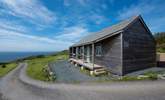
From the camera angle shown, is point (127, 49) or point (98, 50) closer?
point (127, 49)

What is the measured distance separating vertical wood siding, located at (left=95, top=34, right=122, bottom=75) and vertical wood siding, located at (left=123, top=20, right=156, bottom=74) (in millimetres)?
557

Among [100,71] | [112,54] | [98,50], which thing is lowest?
[100,71]

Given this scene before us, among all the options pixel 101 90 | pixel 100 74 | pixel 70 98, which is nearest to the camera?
pixel 70 98

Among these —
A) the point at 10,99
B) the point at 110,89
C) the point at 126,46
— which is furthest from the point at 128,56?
the point at 10,99

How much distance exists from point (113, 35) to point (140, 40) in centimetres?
348

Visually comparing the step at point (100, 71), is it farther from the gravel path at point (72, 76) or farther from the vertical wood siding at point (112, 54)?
the gravel path at point (72, 76)

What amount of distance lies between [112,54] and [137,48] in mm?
2875

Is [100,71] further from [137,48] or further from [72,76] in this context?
[137,48]

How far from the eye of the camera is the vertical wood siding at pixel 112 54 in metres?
11.8

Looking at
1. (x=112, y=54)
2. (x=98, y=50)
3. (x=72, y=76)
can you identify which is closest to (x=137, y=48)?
(x=112, y=54)

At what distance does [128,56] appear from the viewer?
1198 centimetres

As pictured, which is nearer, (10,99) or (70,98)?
(70,98)

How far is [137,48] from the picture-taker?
13.1m

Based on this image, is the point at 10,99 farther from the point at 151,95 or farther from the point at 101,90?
the point at 151,95
